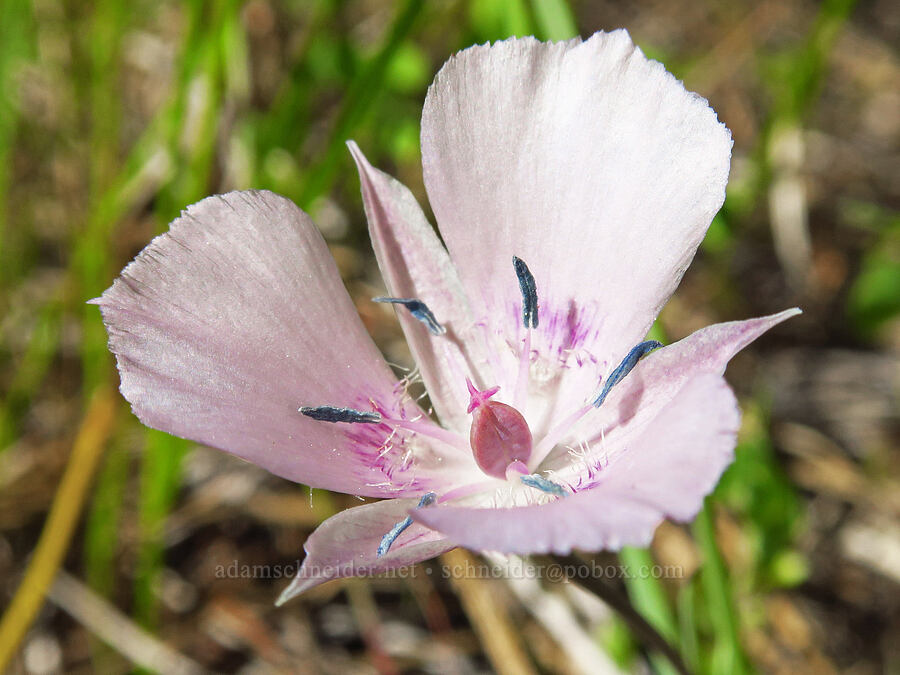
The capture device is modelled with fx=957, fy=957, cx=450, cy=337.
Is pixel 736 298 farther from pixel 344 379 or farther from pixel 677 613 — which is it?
pixel 344 379

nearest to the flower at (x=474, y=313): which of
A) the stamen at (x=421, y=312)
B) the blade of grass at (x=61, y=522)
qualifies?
the stamen at (x=421, y=312)

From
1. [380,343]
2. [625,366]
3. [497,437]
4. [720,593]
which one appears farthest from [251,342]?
[380,343]

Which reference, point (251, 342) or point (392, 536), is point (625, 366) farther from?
point (251, 342)

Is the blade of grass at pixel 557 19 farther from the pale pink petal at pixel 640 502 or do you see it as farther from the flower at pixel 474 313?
the pale pink petal at pixel 640 502

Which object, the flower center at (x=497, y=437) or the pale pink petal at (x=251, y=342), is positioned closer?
the pale pink petal at (x=251, y=342)

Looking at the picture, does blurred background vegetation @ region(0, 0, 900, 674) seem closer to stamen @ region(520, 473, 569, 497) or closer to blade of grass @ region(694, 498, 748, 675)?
blade of grass @ region(694, 498, 748, 675)

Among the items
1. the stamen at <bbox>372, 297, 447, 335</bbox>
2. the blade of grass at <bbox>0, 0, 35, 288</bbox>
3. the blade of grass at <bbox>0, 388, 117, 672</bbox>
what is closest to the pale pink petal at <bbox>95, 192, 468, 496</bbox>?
the stamen at <bbox>372, 297, 447, 335</bbox>

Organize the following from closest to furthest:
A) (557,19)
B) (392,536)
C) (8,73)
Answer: (392,536)
(557,19)
(8,73)
